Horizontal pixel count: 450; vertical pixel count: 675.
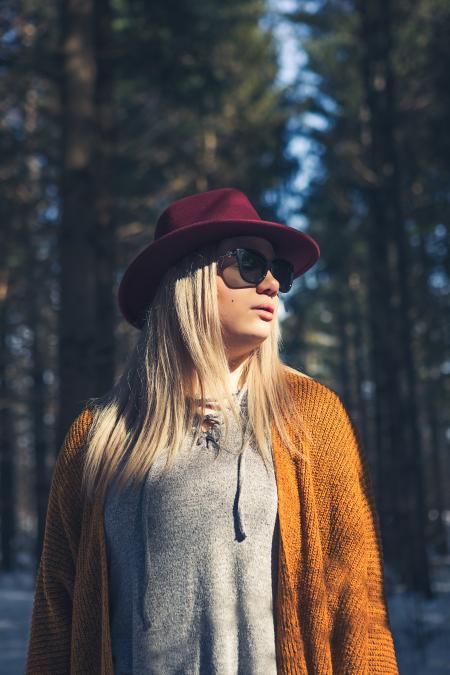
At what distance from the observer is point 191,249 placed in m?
3.10

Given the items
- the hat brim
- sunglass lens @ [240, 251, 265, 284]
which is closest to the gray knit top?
sunglass lens @ [240, 251, 265, 284]

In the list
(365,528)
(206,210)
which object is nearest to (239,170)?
(206,210)

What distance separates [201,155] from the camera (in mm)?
21234

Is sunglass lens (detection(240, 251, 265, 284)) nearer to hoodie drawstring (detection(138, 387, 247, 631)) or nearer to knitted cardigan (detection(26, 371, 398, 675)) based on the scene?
knitted cardigan (detection(26, 371, 398, 675))

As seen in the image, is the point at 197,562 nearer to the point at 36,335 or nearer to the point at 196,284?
the point at 196,284

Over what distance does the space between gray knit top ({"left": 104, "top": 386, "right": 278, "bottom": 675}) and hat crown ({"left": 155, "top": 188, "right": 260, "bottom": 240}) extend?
2.52 ft

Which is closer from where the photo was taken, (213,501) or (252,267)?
(213,501)

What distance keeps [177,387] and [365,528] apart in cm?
79

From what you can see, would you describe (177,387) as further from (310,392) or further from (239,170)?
(239,170)

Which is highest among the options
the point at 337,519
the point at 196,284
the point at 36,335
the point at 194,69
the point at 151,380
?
the point at 194,69

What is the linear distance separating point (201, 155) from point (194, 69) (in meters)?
10.9

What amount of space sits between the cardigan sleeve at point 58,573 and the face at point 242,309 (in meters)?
0.68

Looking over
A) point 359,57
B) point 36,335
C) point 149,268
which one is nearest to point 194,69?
point 359,57

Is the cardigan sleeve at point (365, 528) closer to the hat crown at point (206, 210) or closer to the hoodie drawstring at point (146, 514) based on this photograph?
the hoodie drawstring at point (146, 514)
